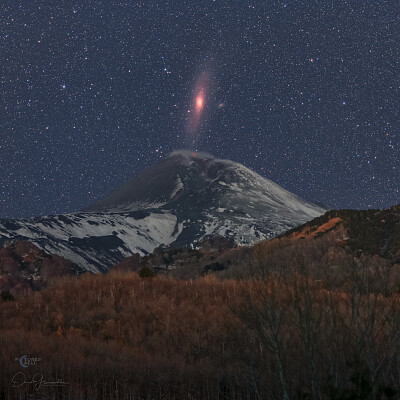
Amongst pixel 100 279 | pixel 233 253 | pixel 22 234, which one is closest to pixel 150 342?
pixel 100 279

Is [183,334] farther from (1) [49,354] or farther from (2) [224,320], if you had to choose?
(1) [49,354]

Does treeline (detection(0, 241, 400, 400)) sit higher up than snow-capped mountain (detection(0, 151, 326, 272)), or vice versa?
snow-capped mountain (detection(0, 151, 326, 272))

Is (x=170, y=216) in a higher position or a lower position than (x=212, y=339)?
higher

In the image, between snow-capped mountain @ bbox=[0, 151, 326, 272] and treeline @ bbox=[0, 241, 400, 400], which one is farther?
snow-capped mountain @ bbox=[0, 151, 326, 272]

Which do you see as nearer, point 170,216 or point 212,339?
point 212,339
